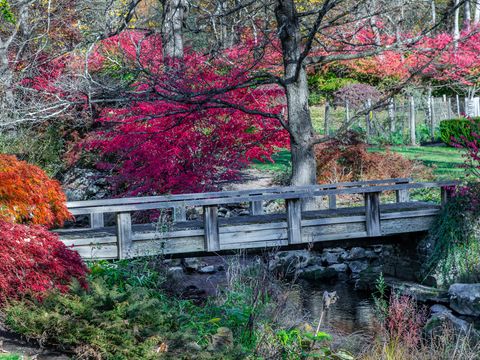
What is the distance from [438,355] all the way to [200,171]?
5995mm

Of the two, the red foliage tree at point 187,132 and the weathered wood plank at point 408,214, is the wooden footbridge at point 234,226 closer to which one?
the weathered wood plank at point 408,214

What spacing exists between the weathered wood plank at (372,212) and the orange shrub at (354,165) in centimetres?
465

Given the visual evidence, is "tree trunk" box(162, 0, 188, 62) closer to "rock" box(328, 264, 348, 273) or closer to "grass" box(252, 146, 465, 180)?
"grass" box(252, 146, 465, 180)

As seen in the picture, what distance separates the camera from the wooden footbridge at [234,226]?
879 centimetres

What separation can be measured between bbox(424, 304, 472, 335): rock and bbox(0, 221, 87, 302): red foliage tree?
4209 mm

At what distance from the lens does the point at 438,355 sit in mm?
6859

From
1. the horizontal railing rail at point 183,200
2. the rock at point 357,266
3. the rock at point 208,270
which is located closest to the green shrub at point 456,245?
the horizontal railing rail at point 183,200

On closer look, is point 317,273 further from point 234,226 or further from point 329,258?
point 234,226

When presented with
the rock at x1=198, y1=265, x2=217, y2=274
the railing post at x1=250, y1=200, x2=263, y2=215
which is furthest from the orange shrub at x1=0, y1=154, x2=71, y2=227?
the rock at x1=198, y1=265, x2=217, y2=274

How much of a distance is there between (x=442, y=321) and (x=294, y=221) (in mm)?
2362

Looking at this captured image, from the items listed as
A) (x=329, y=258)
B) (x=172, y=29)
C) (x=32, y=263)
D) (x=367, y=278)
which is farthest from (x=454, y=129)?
(x=32, y=263)

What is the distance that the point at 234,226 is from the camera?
9.44m

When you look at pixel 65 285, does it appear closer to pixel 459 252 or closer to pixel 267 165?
pixel 459 252

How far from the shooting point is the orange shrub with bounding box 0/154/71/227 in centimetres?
709
